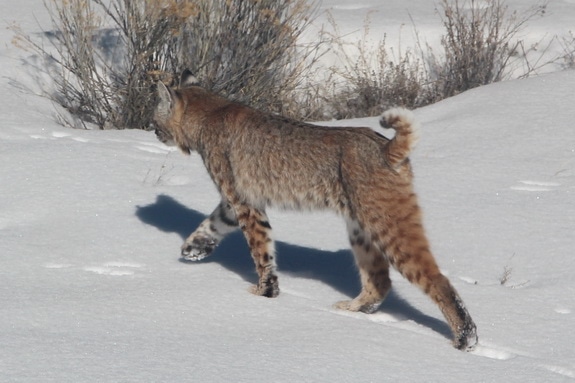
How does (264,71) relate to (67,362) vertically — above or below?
above

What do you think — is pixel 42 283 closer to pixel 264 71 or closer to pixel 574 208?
pixel 574 208

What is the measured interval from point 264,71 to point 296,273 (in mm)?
3571

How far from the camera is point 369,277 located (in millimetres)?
5625

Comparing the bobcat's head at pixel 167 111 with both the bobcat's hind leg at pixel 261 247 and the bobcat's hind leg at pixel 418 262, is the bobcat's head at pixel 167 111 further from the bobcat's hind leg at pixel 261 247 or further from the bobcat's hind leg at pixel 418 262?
the bobcat's hind leg at pixel 418 262

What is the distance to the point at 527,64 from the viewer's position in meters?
10.2

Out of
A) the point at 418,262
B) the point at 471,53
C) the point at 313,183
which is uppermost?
the point at 471,53

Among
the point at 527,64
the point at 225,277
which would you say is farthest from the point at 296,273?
the point at 527,64

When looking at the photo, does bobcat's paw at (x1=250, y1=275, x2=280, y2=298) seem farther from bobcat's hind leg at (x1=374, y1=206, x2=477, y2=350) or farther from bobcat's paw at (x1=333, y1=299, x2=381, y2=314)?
bobcat's hind leg at (x1=374, y1=206, x2=477, y2=350)

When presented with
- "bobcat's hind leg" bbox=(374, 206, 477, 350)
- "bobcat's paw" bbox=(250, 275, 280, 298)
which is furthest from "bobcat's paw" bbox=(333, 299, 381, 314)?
"bobcat's hind leg" bbox=(374, 206, 477, 350)

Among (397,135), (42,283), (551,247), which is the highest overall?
(397,135)

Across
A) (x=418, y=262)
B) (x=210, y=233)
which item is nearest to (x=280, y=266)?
(x=210, y=233)

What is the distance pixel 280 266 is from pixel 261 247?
0.49 metres

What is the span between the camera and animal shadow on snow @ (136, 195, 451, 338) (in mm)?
5730

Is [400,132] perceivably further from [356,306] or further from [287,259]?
[287,259]
